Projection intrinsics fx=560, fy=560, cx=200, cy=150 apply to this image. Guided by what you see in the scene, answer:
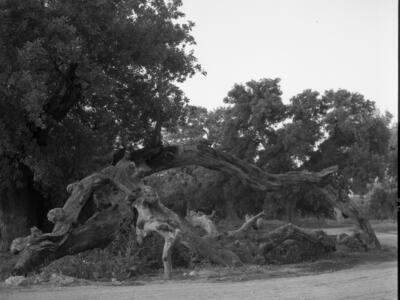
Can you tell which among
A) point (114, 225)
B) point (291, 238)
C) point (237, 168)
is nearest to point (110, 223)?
point (114, 225)

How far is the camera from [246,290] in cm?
916

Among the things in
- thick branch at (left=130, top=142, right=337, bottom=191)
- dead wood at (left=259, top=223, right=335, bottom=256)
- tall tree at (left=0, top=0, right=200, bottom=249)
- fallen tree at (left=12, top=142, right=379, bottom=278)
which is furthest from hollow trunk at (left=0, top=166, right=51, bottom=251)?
dead wood at (left=259, top=223, right=335, bottom=256)

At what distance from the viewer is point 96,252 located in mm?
13719

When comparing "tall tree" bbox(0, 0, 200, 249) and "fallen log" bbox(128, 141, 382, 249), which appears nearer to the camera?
"tall tree" bbox(0, 0, 200, 249)

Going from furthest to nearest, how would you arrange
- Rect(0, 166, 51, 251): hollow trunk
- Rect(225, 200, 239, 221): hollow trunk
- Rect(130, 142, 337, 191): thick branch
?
1. Rect(225, 200, 239, 221): hollow trunk
2. Rect(130, 142, 337, 191): thick branch
3. Rect(0, 166, 51, 251): hollow trunk

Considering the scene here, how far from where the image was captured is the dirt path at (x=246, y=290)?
8477 mm

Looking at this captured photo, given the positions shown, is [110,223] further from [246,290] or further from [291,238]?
[246,290]

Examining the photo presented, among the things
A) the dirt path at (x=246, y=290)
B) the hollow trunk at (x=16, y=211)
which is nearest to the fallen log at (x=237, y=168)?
the hollow trunk at (x=16, y=211)

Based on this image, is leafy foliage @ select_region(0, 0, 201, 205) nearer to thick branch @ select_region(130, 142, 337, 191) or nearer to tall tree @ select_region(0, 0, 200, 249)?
tall tree @ select_region(0, 0, 200, 249)

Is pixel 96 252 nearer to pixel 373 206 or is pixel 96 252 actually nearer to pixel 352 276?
pixel 352 276

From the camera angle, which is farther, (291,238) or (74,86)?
(74,86)

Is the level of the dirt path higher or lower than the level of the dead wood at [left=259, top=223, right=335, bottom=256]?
lower

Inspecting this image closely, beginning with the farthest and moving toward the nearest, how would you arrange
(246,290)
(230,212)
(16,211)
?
(230,212) < (16,211) < (246,290)

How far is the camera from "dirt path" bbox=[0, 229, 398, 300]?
848cm
